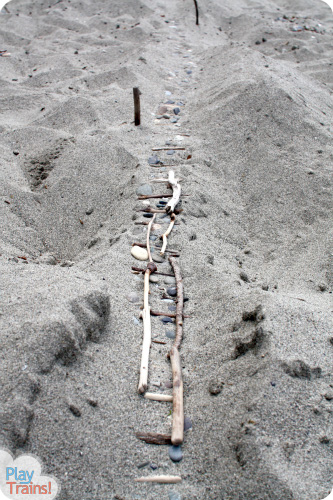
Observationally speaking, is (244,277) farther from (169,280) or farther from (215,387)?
(215,387)

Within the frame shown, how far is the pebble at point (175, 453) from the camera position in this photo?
1.80 metres

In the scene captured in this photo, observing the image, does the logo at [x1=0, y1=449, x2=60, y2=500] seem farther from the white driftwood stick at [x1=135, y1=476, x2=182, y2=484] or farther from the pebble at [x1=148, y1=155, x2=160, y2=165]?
the pebble at [x1=148, y1=155, x2=160, y2=165]

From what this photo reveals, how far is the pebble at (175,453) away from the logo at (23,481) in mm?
523

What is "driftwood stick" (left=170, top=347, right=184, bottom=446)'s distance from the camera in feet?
6.04

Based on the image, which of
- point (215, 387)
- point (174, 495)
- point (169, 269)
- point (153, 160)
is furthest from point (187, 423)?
point (153, 160)

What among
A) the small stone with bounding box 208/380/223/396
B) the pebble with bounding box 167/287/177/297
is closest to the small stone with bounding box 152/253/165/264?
the pebble with bounding box 167/287/177/297

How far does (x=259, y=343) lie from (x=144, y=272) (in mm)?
A: 1101

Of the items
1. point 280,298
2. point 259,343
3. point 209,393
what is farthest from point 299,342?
point 209,393

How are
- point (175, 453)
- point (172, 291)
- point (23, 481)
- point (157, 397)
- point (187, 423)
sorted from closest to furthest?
point (23, 481) → point (175, 453) → point (187, 423) → point (157, 397) → point (172, 291)

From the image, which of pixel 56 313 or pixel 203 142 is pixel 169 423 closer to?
pixel 56 313

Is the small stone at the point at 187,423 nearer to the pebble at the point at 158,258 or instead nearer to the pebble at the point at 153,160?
the pebble at the point at 158,258

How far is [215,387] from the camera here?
205cm

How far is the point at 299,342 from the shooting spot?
208 centimetres

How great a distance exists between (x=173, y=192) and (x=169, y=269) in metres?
1.01
